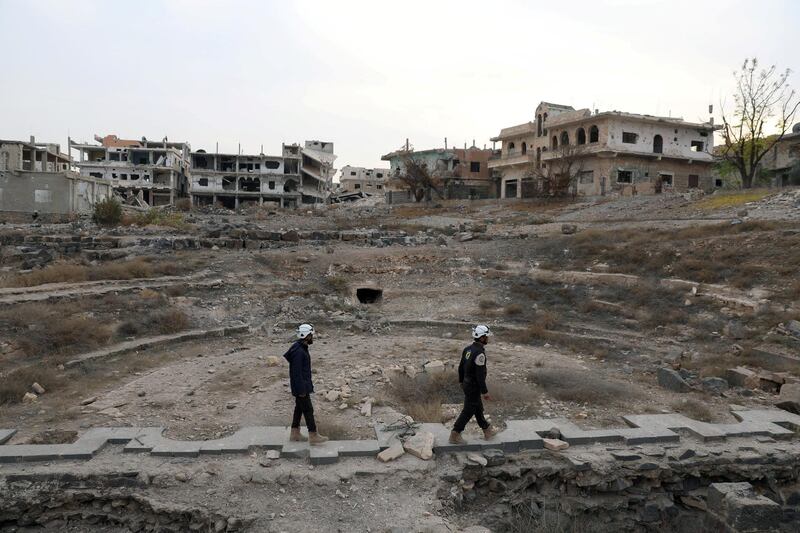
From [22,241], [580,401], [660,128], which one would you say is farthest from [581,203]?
[22,241]

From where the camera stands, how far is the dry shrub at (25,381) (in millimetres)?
8180

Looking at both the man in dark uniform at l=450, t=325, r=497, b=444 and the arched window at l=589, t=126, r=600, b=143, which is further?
the arched window at l=589, t=126, r=600, b=143

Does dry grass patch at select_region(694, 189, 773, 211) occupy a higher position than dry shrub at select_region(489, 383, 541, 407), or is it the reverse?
dry grass patch at select_region(694, 189, 773, 211)

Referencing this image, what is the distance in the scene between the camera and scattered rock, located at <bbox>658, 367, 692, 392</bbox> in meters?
9.08

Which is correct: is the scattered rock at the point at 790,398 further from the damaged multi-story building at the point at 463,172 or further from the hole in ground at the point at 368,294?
the damaged multi-story building at the point at 463,172

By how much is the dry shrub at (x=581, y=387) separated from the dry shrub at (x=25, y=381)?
8.21 m

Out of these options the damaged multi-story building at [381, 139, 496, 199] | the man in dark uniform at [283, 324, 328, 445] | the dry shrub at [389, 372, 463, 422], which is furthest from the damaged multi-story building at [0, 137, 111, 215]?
the man in dark uniform at [283, 324, 328, 445]

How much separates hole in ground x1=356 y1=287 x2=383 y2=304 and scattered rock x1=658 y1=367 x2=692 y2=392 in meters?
9.47

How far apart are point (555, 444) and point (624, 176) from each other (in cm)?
3704

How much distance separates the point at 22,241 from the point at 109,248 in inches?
186

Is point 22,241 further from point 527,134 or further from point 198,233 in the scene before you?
point 527,134

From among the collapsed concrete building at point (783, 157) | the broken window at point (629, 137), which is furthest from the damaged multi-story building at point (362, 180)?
the collapsed concrete building at point (783, 157)

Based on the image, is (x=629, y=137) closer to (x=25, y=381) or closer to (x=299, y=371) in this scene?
(x=299, y=371)

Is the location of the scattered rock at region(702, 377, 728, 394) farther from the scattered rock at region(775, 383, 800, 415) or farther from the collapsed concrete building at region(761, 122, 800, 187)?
the collapsed concrete building at region(761, 122, 800, 187)
